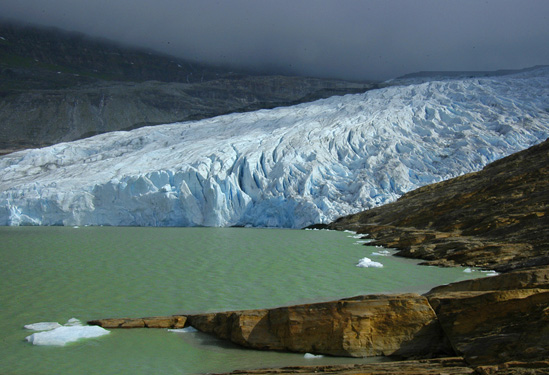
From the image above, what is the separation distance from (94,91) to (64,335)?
7295cm

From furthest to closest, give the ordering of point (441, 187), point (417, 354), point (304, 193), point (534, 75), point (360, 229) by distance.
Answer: point (534, 75), point (304, 193), point (441, 187), point (360, 229), point (417, 354)

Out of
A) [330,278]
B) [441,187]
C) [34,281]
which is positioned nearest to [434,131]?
[441,187]

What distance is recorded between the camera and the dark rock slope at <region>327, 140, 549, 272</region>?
1120cm

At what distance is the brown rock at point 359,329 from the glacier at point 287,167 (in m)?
18.2

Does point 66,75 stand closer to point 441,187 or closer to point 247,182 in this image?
point 247,182

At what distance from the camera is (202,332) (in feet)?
20.2

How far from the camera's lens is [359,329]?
5277 millimetres

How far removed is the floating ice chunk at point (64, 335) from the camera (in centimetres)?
579

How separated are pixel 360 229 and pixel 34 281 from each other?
1333 centimetres

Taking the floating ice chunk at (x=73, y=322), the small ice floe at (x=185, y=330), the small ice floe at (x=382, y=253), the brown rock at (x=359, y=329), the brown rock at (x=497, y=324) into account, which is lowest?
the small ice floe at (x=382, y=253)

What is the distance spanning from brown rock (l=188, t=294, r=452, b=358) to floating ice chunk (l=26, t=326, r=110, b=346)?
195 centimetres

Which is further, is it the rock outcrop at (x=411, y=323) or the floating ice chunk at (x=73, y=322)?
the floating ice chunk at (x=73, y=322)

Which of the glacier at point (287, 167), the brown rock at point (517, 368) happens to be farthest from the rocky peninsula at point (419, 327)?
the glacier at point (287, 167)

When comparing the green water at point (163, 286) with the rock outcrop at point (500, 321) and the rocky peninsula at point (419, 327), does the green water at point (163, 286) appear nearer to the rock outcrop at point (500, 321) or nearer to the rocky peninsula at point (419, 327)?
the rocky peninsula at point (419, 327)
